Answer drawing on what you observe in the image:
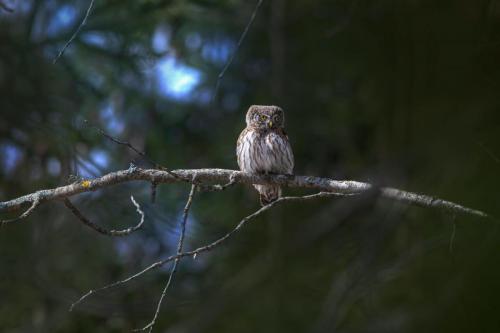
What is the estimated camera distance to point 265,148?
18.4 ft

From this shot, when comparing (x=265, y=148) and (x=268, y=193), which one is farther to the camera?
(x=268, y=193)

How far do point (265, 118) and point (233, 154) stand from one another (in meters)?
1.88

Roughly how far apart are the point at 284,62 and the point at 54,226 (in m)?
3.25

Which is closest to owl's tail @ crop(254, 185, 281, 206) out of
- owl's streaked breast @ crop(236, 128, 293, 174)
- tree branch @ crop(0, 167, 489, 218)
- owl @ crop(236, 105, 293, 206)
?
owl @ crop(236, 105, 293, 206)

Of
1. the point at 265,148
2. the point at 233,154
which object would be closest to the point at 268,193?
the point at 265,148

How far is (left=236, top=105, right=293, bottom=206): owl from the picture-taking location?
18.2ft

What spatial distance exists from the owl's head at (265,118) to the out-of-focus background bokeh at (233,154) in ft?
2.25

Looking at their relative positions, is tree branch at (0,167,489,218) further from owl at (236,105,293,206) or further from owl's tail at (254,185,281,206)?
owl's tail at (254,185,281,206)

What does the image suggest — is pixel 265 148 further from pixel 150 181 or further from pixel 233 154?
pixel 233 154

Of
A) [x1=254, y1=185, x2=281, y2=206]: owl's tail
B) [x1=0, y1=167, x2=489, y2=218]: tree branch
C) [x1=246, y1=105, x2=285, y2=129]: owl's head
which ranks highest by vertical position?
[x1=246, y1=105, x2=285, y2=129]: owl's head

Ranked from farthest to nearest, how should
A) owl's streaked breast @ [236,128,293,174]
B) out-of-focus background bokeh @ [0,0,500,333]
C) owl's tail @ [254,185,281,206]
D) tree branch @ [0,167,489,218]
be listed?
owl's tail @ [254,185,281,206]
owl's streaked breast @ [236,128,293,174]
tree branch @ [0,167,489,218]
out-of-focus background bokeh @ [0,0,500,333]

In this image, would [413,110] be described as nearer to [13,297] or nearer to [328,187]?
[328,187]

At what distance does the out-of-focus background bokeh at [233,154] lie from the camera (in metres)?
1.80

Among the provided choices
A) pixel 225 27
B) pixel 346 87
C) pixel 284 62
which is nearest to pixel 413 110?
pixel 346 87
